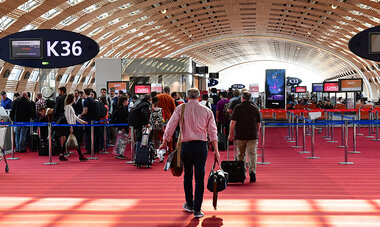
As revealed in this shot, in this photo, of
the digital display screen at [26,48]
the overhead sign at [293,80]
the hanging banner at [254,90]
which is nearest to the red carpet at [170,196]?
the digital display screen at [26,48]

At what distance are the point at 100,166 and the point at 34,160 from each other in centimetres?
204

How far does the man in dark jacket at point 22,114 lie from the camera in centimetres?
1293

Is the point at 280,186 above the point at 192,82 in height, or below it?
below

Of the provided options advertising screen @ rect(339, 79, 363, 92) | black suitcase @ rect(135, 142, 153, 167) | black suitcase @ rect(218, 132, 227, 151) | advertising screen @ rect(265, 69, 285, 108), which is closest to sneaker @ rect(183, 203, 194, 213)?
black suitcase @ rect(135, 142, 153, 167)

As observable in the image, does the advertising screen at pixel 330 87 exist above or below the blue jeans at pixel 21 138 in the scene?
above

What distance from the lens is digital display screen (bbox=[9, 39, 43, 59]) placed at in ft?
31.7

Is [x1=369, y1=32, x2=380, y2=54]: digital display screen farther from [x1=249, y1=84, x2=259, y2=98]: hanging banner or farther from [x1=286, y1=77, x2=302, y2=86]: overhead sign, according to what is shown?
[x1=286, y1=77, x2=302, y2=86]: overhead sign

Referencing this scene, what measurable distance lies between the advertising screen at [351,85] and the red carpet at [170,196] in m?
10.6

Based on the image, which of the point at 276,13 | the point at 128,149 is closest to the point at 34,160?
the point at 128,149

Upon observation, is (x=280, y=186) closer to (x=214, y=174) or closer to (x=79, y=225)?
(x=214, y=174)

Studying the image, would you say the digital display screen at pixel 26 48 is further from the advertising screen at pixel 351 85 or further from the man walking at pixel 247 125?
the advertising screen at pixel 351 85

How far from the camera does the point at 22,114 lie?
42.4ft

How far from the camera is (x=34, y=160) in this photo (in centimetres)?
1141

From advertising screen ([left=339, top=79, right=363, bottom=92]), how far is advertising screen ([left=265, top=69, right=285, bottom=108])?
246cm
